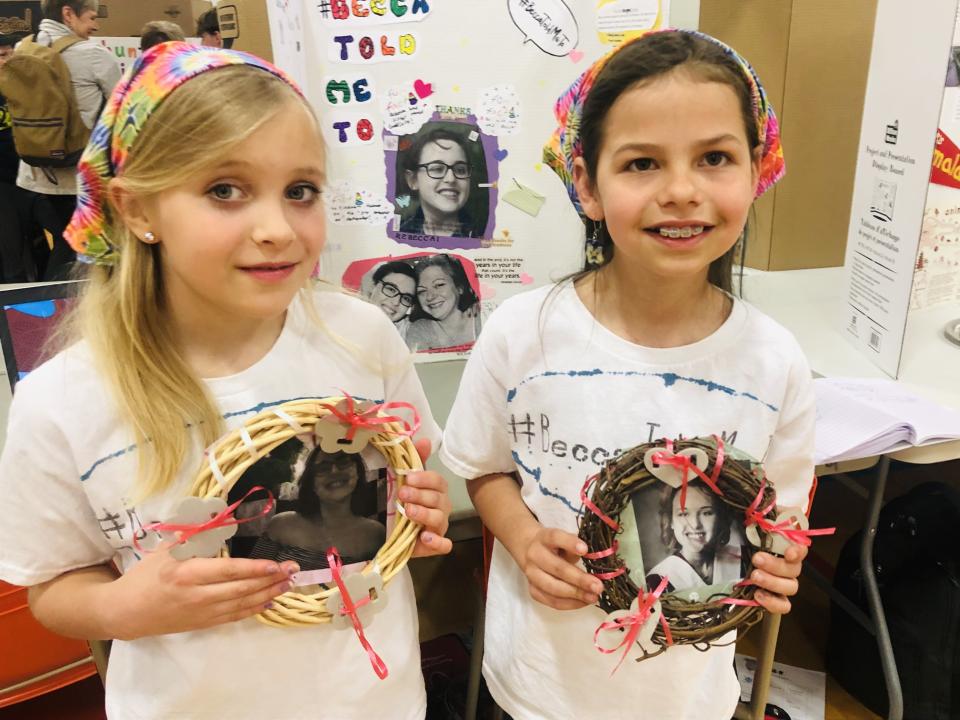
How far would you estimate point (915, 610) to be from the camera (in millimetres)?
1796

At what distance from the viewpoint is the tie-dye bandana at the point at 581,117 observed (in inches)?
38.5

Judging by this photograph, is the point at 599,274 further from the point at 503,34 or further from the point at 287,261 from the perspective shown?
the point at 503,34

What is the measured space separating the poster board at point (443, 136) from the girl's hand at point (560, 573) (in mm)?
803

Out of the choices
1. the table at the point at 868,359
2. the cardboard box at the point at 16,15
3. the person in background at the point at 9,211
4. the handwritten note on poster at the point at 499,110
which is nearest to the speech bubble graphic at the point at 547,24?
the handwritten note on poster at the point at 499,110

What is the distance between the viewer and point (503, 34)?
5.09 feet

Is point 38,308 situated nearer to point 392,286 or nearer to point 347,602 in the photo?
point 392,286

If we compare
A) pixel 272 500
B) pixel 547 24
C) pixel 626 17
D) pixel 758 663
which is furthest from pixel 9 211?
pixel 758 663

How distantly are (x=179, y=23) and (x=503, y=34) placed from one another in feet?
7.36

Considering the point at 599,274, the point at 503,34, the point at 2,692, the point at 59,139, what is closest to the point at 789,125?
the point at 503,34

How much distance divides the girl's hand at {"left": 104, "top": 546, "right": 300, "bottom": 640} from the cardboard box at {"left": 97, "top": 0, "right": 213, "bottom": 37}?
2.93 meters

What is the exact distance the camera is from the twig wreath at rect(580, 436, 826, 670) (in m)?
0.86

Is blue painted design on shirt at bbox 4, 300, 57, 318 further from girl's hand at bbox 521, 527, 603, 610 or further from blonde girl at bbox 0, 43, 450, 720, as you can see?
girl's hand at bbox 521, 527, 603, 610

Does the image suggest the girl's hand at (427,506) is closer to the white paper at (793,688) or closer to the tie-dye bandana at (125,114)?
the tie-dye bandana at (125,114)

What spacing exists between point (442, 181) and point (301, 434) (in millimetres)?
916
